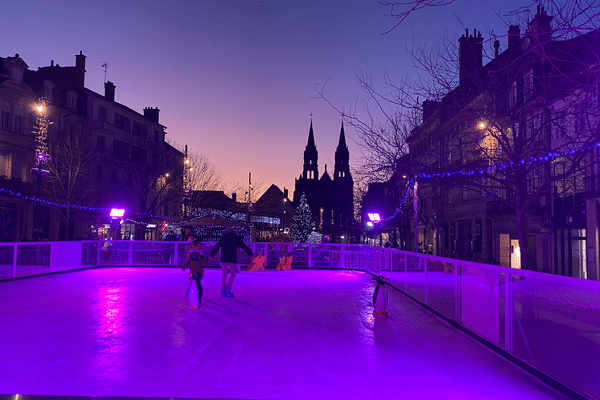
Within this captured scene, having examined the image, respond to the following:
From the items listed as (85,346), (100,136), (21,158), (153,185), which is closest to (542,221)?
(85,346)

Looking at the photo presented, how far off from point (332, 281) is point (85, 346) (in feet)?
38.4

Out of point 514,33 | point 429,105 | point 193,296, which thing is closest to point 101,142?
point 193,296

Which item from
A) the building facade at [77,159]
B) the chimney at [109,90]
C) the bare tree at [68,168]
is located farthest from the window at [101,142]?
the chimney at [109,90]

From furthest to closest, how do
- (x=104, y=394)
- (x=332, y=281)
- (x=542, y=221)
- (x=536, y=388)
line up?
(x=542, y=221) < (x=332, y=281) < (x=536, y=388) < (x=104, y=394)

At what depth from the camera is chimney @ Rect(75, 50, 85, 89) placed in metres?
41.1

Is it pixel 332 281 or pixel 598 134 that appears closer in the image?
pixel 598 134

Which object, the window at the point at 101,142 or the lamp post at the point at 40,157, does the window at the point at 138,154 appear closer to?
the window at the point at 101,142

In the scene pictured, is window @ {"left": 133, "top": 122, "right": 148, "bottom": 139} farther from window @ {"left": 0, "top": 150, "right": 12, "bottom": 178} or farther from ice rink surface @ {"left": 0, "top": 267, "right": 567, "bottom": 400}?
ice rink surface @ {"left": 0, "top": 267, "right": 567, "bottom": 400}

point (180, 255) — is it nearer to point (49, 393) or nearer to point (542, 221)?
point (542, 221)

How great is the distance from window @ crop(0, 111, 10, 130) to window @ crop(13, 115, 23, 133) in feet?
1.62

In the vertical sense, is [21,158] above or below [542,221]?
above

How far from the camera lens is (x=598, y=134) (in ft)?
25.7

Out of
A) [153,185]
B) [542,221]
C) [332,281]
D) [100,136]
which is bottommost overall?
[332,281]

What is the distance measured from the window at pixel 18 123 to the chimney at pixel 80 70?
29.1 ft
